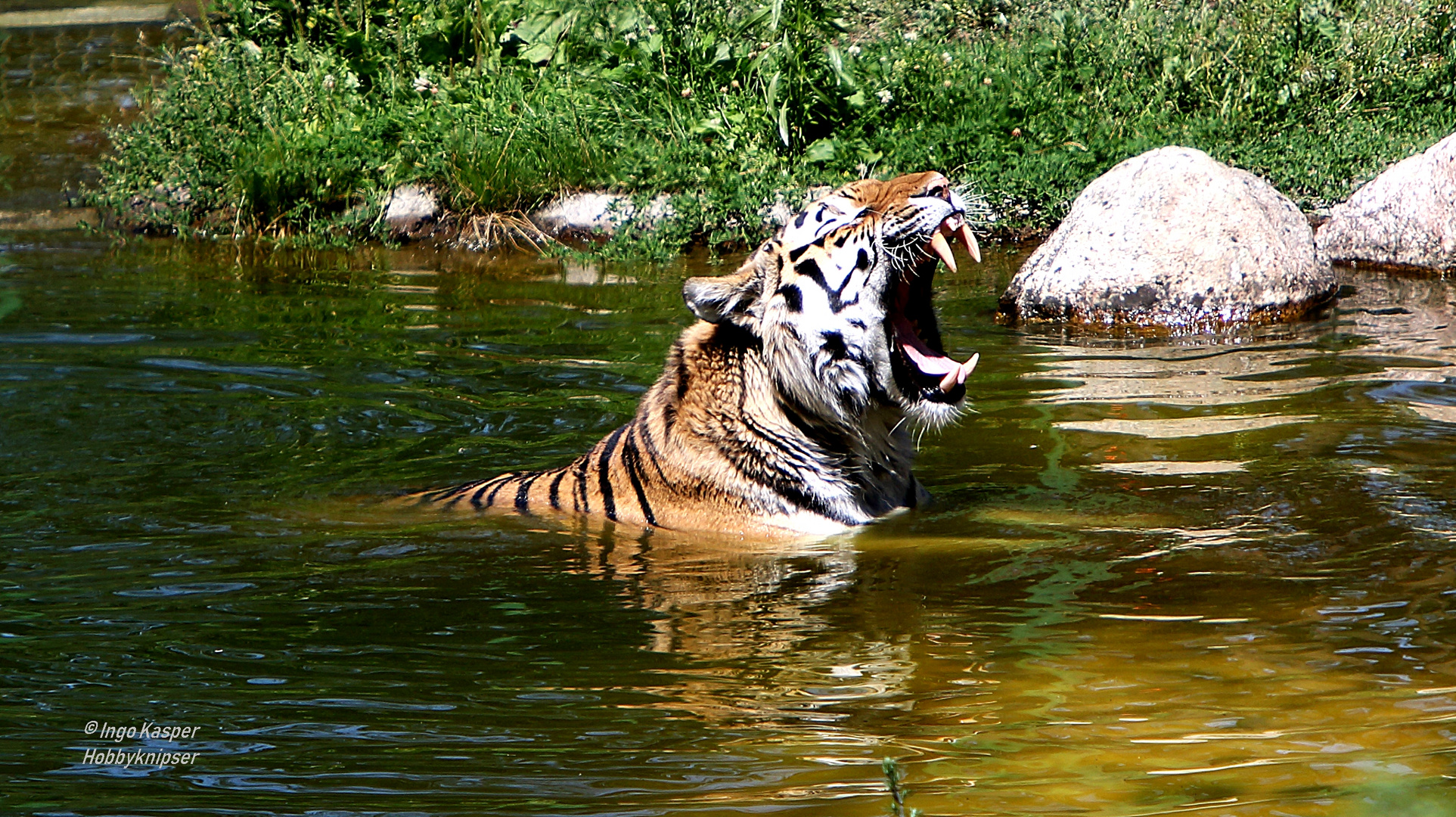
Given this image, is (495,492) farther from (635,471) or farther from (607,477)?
(635,471)

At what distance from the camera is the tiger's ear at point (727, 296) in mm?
4438

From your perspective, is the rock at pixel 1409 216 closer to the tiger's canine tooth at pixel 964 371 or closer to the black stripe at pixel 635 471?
the tiger's canine tooth at pixel 964 371

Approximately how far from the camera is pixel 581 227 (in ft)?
34.2

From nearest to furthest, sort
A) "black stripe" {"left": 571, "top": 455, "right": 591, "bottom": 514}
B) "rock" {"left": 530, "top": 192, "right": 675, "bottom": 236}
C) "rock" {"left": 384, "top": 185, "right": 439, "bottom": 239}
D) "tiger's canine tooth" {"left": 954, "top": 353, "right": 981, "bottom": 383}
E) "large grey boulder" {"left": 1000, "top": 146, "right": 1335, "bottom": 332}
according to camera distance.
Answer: "tiger's canine tooth" {"left": 954, "top": 353, "right": 981, "bottom": 383} < "black stripe" {"left": 571, "top": 455, "right": 591, "bottom": 514} < "large grey boulder" {"left": 1000, "top": 146, "right": 1335, "bottom": 332} < "rock" {"left": 530, "top": 192, "right": 675, "bottom": 236} < "rock" {"left": 384, "top": 185, "right": 439, "bottom": 239}

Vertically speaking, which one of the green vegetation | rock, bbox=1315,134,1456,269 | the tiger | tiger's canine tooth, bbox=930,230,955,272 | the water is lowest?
the water

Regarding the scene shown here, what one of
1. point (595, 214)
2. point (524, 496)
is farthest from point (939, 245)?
point (595, 214)

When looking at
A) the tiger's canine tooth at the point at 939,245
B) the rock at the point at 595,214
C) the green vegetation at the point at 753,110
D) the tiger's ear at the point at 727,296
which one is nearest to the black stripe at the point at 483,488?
the tiger's ear at the point at 727,296

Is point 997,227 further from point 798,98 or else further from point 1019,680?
point 1019,680

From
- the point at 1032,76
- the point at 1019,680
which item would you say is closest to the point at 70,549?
the point at 1019,680

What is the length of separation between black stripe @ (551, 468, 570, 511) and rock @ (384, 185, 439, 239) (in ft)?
19.6

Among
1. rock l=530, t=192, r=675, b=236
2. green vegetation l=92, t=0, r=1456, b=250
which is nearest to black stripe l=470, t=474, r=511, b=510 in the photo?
green vegetation l=92, t=0, r=1456, b=250

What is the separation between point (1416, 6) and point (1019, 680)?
10220mm

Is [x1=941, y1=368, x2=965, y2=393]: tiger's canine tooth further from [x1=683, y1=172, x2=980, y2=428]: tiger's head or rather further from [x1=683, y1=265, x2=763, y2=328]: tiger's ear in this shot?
[x1=683, y1=265, x2=763, y2=328]: tiger's ear

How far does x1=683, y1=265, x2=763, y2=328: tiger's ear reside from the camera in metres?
4.44
